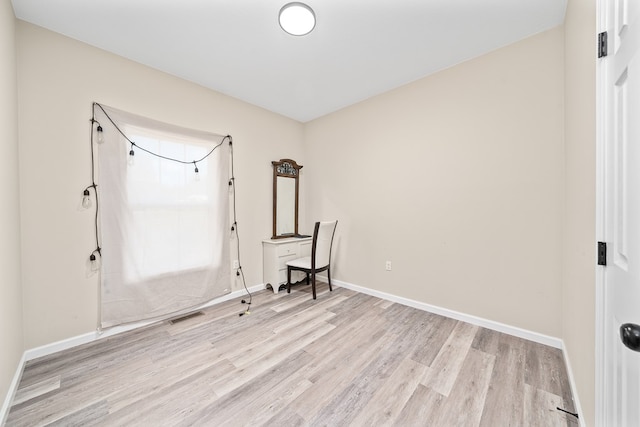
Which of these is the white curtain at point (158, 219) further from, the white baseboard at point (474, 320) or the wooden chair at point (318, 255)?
the white baseboard at point (474, 320)

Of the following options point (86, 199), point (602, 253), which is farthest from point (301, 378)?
point (86, 199)

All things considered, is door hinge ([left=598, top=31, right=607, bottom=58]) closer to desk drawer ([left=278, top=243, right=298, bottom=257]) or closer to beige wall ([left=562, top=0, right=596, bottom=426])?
beige wall ([left=562, top=0, right=596, bottom=426])

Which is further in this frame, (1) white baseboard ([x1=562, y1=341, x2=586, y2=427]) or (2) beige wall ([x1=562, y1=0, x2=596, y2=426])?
(1) white baseboard ([x1=562, y1=341, x2=586, y2=427])

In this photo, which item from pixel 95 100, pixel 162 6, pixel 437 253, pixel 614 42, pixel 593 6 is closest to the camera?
pixel 614 42

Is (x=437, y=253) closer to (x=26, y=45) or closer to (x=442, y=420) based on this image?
(x=442, y=420)

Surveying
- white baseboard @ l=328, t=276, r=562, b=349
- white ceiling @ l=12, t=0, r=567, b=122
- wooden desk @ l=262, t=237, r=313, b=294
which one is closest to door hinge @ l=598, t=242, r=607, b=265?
white baseboard @ l=328, t=276, r=562, b=349

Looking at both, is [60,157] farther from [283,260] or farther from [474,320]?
[474,320]

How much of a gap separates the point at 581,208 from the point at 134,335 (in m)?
3.46

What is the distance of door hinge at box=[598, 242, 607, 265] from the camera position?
0.93m

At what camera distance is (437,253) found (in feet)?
8.48

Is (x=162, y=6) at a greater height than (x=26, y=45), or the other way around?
(x=162, y=6)

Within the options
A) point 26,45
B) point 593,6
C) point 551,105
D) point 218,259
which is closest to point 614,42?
point 593,6

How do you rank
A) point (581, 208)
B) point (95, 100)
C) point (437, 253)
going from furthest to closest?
point (437, 253)
point (95, 100)
point (581, 208)

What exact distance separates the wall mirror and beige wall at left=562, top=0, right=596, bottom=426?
9.83ft
